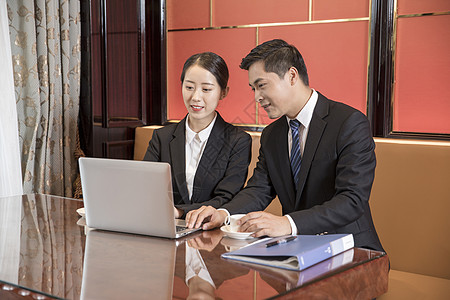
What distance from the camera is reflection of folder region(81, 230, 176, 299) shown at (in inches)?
48.0

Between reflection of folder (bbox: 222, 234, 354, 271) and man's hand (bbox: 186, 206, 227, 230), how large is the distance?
33 centimetres

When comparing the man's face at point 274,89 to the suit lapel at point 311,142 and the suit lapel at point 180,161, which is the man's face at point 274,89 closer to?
the suit lapel at point 311,142

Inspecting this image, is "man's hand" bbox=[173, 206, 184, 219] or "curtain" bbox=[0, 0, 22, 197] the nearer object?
"man's hand" bbox=[173, 206, 184, 219]

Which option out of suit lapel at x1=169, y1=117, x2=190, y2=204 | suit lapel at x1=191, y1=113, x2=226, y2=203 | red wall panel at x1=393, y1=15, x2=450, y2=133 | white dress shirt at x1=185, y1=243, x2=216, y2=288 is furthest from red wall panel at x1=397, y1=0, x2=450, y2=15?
white dress shirt at x1=185, y1=243, x2=216, y2=288

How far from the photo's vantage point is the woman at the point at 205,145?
2502 mm

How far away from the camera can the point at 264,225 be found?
1.71m

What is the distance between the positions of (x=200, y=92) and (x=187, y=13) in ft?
5.36

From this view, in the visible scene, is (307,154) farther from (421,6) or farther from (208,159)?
(421,6)

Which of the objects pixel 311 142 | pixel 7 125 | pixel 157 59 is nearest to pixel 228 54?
pixel 157 59

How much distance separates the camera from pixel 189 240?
1720 millimetres

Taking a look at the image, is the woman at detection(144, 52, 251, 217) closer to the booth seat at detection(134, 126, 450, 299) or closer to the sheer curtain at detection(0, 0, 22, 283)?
the booth seat at detection(134, 126, 450, 299)

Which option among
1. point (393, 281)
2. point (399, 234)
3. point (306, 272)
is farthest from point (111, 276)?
point (399, 234)

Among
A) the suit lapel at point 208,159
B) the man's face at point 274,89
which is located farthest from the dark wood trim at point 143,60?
the man's face at point 274,89

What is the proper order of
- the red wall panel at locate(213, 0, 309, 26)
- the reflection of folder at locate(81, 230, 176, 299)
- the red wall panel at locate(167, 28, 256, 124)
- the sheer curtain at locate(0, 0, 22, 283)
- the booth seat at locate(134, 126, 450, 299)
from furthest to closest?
the red wall panel at locate(167, 28, 256, 124), the red wall panel at locate(213, 0, 309, 26), the sheer curtain at locate(0, 0, 22, 283), the booth seat at locate(134, 126, 450, 299), the reflection of folder at locate(81, 230, 176, 299)
